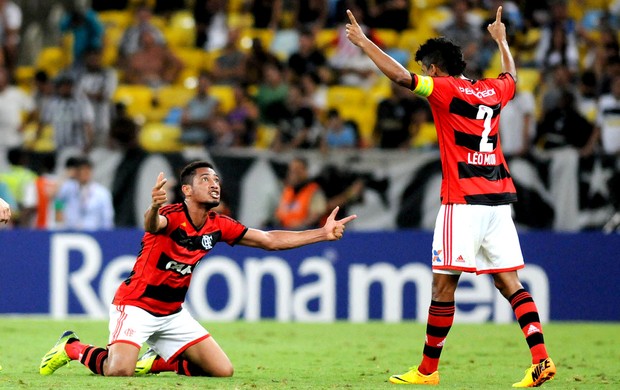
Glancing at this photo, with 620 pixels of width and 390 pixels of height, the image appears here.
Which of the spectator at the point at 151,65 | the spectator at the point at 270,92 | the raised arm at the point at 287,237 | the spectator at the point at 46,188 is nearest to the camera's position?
the raised arm at the point at 287,237

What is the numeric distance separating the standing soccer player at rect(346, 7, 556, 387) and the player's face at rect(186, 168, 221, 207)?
1.48m

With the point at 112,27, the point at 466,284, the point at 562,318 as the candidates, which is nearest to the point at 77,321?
the point at 466,284

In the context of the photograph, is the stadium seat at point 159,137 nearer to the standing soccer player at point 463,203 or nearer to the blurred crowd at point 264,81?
the blurred crowd at point 264,81

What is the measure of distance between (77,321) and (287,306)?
254 centimetres

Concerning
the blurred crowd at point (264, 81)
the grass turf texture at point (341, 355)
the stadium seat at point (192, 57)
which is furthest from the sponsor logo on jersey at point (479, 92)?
the stadium seat at point (192, 57)

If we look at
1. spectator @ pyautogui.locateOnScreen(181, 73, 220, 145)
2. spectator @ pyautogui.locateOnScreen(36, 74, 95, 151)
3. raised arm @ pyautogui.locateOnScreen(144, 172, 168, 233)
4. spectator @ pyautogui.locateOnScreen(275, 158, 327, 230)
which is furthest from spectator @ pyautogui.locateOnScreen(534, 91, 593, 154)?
raised arm @ pyautogui.locateOnScreen(144, 172, 168, 233)

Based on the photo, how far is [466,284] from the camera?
582 inches

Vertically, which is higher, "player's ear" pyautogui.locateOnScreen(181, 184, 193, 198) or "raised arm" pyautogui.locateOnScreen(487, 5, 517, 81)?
"raised arm" pyautogui.locateOnScreen(487, 5, 517, 81)

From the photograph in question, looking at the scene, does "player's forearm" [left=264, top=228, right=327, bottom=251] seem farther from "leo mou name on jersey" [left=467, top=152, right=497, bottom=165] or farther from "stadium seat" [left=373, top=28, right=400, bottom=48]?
"stadium seat" [left=373, top=28, right=400, bottom=48]

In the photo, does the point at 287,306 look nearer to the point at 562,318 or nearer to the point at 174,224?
the point at 562,318

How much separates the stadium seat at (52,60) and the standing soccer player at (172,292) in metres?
11.2

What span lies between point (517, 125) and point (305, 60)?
358 centimetres

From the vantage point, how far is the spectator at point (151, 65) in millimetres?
18875

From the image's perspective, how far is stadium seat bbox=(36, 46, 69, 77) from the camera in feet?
64.3
